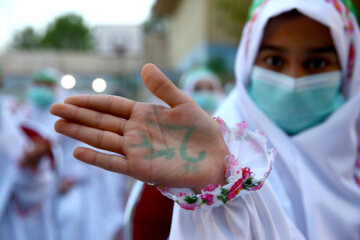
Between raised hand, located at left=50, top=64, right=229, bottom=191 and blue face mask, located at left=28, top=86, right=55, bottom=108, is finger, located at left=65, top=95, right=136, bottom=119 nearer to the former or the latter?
raised hand, located at left=50, top=64, right=229, bottom=191

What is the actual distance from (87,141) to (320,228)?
0.80 meters

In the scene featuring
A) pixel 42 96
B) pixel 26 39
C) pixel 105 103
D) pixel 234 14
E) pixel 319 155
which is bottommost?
pixel 26 39

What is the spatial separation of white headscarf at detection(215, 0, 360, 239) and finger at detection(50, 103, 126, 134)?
47 centimetres

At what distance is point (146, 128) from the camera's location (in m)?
0.79

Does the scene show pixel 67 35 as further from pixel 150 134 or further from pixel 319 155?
pixel 150 134

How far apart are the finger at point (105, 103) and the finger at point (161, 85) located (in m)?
0.07

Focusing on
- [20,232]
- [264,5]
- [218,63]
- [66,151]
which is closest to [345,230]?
[264,5]

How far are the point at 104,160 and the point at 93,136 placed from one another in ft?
0.20

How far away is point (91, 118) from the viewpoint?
31.1 inches

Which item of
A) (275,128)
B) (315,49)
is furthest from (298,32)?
(275,128)

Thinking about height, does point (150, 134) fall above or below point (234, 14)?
below

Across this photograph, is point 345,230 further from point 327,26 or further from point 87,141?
point 87,141

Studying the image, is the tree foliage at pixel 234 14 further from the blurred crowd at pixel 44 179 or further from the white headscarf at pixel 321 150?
the white headscarf at pixel 321 150

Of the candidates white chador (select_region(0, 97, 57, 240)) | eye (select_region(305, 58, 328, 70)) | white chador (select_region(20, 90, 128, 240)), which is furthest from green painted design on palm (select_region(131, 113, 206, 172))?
white chador (select_region(20, 90, 128, 240))
